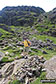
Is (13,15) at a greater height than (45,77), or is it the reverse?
(13,15)

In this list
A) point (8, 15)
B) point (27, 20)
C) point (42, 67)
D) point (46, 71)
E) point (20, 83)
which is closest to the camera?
point (20, 83)

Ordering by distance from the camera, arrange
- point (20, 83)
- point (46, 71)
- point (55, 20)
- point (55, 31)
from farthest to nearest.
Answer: point (55, 20), point (55, 31), point (46, 71), point (20, 83)

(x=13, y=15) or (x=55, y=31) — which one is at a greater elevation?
(x=13, y=15)

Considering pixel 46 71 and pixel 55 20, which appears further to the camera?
pixel 55 20

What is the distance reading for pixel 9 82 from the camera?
12.6 metres

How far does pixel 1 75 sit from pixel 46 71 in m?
7.64

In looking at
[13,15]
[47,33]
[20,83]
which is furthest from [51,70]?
[13,15]

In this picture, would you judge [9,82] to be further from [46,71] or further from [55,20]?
[55,20]

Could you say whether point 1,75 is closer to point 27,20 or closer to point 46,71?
point 46,71

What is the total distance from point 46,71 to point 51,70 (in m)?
0.81

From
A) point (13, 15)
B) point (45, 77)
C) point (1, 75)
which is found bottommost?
point (1, 75)

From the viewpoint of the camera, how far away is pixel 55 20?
9788cm

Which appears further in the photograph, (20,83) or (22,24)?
(22,24)

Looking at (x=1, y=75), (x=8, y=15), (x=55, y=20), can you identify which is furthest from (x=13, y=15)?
(x=1, y=75)
